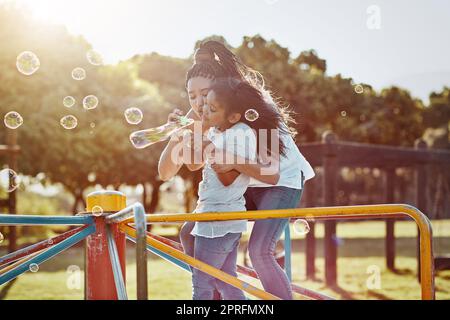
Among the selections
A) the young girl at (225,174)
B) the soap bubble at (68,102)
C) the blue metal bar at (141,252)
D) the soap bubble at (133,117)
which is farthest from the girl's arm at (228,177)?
the soap bubble at (68,102)

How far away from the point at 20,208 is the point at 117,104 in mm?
7088

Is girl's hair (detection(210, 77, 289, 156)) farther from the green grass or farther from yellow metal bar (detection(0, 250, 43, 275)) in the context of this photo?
the green grass

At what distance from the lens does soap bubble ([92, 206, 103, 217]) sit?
3221 millimetres

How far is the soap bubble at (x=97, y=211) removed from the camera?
10.6 feet

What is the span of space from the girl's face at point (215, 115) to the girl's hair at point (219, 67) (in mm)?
244

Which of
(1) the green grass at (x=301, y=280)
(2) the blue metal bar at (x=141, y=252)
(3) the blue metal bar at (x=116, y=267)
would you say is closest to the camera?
(2) the blue metal bar at (x=141, y=252)

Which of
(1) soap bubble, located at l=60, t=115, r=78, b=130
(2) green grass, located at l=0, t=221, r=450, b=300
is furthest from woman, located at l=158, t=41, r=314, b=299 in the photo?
(2) green grass, located at l=0, t=221, r=450, b=300

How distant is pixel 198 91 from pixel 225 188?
54 cm

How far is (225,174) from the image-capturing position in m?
2.97

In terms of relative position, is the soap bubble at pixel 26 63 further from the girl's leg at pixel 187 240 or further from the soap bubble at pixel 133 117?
the girl's leg at pixel 187 240

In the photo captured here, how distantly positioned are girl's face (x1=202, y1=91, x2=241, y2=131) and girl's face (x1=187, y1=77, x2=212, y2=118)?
110 millimetres

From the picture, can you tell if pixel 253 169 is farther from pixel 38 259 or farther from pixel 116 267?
pixel 38 259

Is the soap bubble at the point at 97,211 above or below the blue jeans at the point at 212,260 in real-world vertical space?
above
